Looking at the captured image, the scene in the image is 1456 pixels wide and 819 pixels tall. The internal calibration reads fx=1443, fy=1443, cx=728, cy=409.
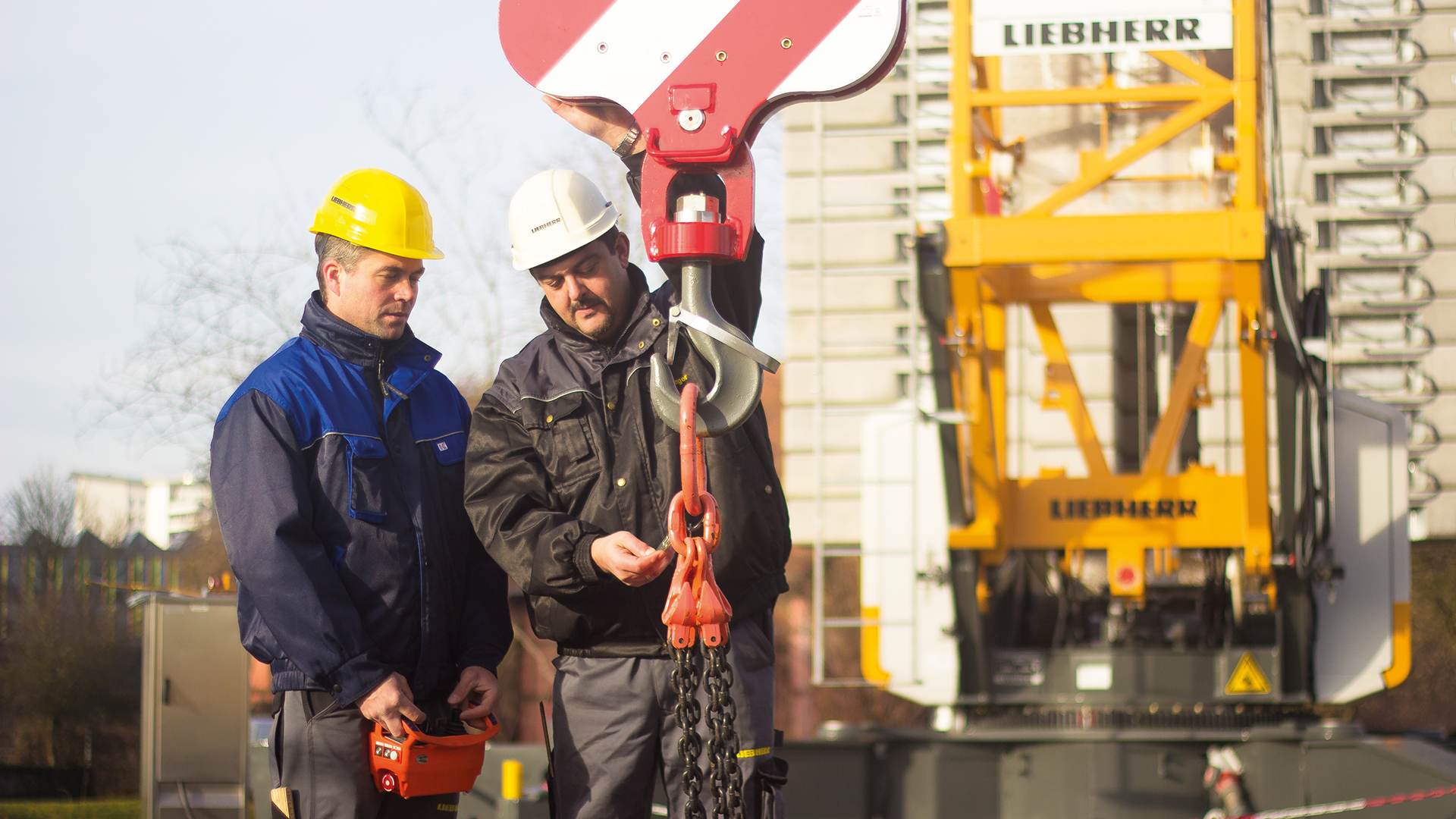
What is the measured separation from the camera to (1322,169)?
11.3 m

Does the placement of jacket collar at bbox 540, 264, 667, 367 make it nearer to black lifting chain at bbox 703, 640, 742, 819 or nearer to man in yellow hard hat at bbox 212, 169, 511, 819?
man in yellow hard hat at bbox 212, 169, 511, 819

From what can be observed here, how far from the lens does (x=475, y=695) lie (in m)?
3.38

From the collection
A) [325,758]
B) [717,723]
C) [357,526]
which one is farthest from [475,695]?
→ [717,723]

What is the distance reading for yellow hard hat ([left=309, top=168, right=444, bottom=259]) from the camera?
134 inches

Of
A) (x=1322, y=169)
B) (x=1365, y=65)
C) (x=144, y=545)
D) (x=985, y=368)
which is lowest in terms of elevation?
(x=144, y=545)

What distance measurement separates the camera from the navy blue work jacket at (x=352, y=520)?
10.1 ft

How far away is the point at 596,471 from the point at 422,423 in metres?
0.58

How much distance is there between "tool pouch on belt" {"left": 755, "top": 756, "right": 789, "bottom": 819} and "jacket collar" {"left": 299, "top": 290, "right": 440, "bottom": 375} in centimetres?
125

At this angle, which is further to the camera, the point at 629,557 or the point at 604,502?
the point at 604,502

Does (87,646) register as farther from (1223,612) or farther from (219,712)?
(1223,612)

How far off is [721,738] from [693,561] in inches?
11.1

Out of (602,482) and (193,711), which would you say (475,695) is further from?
(193,711)

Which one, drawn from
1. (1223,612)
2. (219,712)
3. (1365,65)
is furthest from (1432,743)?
(1365,65)

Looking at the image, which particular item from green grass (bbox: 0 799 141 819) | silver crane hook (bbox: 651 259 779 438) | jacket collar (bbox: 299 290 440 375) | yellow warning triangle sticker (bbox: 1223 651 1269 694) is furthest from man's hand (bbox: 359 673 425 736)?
green grass (bbox: 0 799 141 819)
